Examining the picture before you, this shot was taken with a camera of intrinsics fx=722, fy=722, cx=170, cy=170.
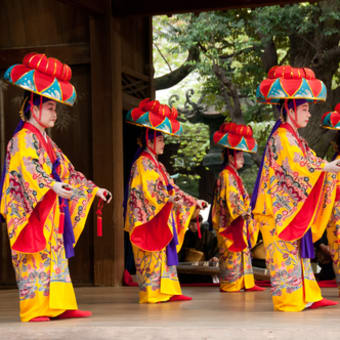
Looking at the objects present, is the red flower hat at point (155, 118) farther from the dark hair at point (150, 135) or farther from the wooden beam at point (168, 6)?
the wooden beam at point (168, 6)

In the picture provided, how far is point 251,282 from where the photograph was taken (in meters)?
7.20

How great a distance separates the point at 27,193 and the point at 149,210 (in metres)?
1.67

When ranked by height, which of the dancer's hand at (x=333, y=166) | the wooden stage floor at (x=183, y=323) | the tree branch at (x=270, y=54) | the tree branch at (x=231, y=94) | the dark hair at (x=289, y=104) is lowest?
the wooden stage floor at (x=183, y=323)

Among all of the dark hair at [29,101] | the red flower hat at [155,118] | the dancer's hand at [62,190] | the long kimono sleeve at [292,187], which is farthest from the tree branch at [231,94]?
the dancer's hand at [62,190]

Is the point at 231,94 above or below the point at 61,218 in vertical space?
above

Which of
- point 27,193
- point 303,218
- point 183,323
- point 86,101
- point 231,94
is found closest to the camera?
point 183,323

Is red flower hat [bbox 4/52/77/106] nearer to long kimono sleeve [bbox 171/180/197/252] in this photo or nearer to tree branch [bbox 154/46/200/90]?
long kimono sleeve [bbox 171/180/197/252]

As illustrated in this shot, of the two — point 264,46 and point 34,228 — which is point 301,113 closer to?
point 34,228

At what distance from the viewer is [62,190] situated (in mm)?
4457

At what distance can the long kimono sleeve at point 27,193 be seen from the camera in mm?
4570

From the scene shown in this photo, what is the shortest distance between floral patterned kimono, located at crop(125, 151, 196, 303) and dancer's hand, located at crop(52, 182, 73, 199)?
1631mm

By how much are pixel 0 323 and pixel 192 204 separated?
2.26m

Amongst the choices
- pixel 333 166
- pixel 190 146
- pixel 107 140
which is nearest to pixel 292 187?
pixel 333 166

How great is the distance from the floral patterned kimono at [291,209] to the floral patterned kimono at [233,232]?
6.55ft
